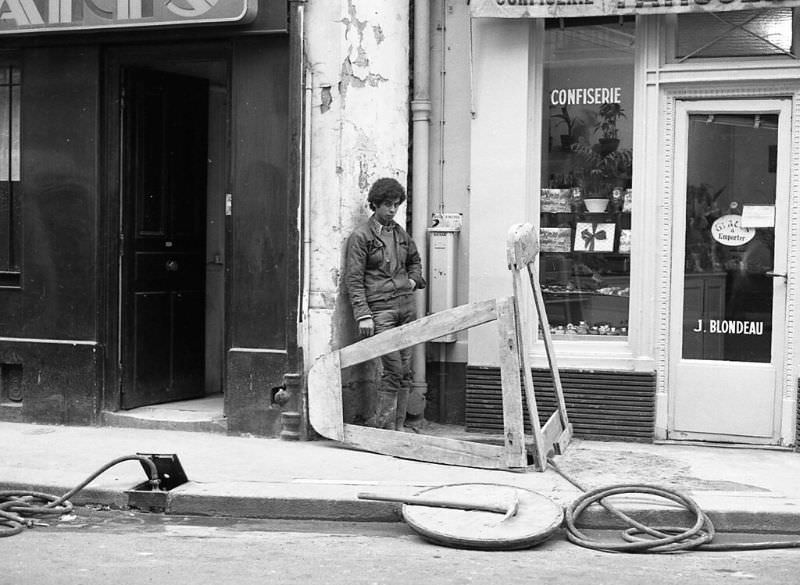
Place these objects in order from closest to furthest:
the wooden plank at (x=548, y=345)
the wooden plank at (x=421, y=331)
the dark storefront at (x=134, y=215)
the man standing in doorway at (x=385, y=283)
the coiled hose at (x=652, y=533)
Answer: the coiled hose at (x=652, y=533) → the wooden plank at (x=421, y=331) → the wooden plank at (x=548, y=345) → the man standing in doorway at (x=385, y=283) → the dark storefront at (x=134, y=215)

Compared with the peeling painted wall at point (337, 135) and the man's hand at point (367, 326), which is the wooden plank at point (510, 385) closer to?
the man's hand at point (367, 326)

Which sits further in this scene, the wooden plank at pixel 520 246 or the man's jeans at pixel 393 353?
the man's jeans at pixel 393 353

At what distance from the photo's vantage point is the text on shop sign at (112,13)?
27.1 ft

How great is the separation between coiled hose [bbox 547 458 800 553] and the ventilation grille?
192 centimetres

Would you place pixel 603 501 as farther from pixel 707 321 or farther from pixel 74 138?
pixel 74 138

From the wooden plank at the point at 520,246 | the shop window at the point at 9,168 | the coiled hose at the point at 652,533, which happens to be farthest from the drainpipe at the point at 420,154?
the shop window at the point at 9,168

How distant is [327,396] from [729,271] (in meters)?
3.11

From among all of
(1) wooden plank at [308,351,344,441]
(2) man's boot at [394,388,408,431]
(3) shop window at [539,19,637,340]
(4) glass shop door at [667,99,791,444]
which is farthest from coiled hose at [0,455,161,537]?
(4) glass shop door at [667,99,791,444]

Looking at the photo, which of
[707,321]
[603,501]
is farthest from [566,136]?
[603,501]

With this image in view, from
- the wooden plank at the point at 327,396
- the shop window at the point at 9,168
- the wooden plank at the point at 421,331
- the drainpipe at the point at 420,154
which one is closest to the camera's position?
the wooden plank at the point at 421,331

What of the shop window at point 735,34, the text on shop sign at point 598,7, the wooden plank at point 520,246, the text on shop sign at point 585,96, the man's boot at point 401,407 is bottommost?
the man's boot at point 401,407

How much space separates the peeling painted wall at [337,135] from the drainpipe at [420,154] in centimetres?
41

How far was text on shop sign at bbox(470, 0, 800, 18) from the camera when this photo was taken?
7867mm

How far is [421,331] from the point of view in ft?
25.0
